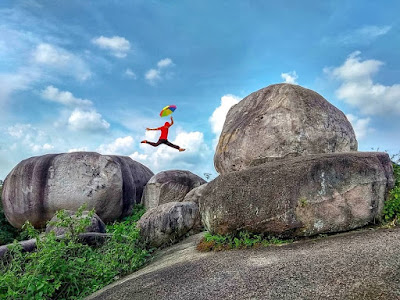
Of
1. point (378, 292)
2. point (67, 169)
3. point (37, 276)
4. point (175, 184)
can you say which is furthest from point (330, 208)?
point (67, 169)

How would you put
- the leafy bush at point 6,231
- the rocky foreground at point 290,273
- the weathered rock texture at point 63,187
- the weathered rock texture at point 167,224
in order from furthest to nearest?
the leafy bush at point 6,231 < the weathered rock texture at point 63,187 < the weathered rock texture at point 167,224 < the rocky foreground at point 290,273

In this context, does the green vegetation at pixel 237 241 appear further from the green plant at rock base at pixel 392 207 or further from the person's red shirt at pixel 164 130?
the person's red shirt at pixel 164 130

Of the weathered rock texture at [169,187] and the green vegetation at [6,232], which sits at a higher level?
the weathered rock texture at [169,187]

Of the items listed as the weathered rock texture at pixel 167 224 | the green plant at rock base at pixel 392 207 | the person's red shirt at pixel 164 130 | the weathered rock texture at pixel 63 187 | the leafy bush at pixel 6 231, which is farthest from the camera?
the person's red shirt at pixel 164 130

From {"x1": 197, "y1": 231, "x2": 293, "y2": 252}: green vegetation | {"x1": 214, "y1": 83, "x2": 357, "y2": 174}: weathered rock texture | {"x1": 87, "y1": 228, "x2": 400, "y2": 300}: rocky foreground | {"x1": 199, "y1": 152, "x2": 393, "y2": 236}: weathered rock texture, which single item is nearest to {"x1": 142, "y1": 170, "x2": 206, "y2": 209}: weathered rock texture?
{"x1": 214, "y1": 83, "x2": 357, "y2": 174}: weathered rock texture

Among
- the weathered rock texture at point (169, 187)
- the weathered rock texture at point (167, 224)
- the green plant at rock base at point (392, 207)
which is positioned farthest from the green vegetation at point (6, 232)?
the green plant at rock base at point (392, 207)

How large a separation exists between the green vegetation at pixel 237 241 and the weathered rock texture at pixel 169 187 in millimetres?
9146

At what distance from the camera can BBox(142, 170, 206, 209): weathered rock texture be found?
644 inches

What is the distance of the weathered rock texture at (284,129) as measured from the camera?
833 centimetres

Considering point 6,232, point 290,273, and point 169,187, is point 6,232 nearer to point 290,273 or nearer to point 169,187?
point 169,187

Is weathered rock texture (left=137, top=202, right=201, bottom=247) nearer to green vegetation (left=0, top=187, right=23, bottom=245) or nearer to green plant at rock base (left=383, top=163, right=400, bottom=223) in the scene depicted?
green plant at rock base (left=383, top=163, right=400, bottom=223)

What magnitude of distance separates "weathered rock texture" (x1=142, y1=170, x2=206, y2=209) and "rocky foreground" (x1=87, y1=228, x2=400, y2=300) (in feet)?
31.7

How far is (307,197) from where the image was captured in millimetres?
6566

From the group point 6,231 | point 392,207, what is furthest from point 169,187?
point 392,207
